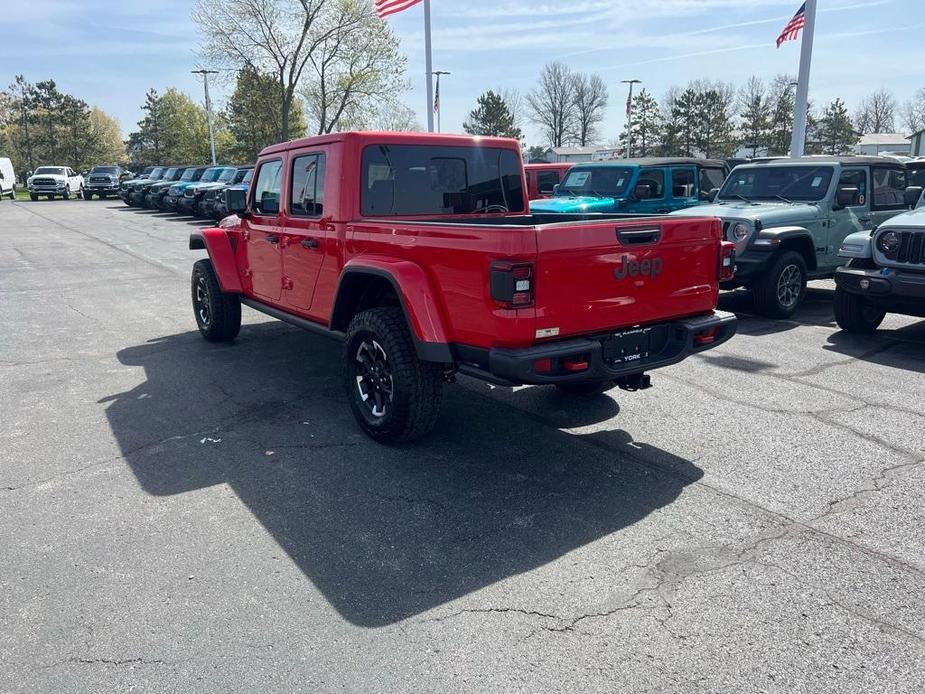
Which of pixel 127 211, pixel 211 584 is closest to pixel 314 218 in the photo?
pixel 211 584

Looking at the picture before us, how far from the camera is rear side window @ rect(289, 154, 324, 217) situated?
537 cm

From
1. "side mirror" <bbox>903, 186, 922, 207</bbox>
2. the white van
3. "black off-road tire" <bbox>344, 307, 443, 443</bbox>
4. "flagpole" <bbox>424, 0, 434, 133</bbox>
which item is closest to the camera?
"black off-road tire" <bbox>344, 307, 443, 443</bbox>

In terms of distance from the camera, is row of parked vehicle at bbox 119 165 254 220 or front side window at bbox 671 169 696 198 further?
row of parked vehicle at bbox 119 165 254 220

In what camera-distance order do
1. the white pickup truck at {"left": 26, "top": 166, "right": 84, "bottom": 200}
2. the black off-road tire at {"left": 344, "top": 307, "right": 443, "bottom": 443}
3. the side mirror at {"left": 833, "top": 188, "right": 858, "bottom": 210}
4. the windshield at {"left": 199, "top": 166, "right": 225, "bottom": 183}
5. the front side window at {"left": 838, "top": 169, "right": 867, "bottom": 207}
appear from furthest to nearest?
the white pickup truck at {"left": 26, "top": 166, "right": 84, "bottom": 200}
the windshield at {"left": 199, "top": 166, "right": 225, "bottom": 183}
the front side window at {"left": 838, "top": 169, "right": 867, "bottom": 207}
the side mirror at {"left": 833, "top": 188, "right": 858, "bottom": 210}
the black off-road tire at {"left": 344, "top": 307, "right": 443, "bottom": 443}

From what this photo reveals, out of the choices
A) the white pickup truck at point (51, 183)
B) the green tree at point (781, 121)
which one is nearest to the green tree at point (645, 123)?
the green tree at point (781, 121)

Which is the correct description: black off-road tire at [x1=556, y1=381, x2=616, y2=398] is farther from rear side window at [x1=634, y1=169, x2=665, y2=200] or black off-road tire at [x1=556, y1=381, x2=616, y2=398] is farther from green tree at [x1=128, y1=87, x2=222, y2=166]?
green tree at [x1=128, y1=87, x2=222, y2=166]

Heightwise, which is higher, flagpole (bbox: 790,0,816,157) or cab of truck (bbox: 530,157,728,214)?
flagpole (bbox: 790,0,816,157)

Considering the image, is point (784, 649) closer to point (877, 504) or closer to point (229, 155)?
point (877, 504)

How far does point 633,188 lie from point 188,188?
19092 millimetres

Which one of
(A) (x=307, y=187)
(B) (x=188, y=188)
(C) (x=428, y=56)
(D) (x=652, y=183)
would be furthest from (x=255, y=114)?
(A) (x=307, y=187)

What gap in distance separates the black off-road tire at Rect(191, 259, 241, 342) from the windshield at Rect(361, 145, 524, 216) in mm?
2718

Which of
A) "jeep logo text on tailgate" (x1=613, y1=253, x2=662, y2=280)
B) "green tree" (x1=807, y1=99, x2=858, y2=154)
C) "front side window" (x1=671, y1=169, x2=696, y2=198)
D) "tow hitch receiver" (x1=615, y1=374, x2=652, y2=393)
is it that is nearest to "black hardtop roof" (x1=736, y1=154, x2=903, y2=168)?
"front side window" (x1=671, y1=169, x2=696, y2=198)

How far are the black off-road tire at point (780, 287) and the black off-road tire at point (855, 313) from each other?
80 centimetres

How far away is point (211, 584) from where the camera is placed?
125 inches
